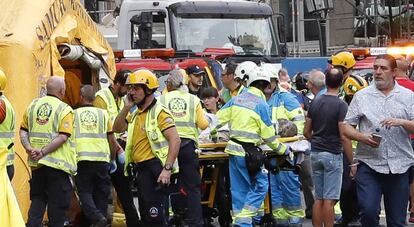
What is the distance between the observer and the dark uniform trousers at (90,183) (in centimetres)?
1091

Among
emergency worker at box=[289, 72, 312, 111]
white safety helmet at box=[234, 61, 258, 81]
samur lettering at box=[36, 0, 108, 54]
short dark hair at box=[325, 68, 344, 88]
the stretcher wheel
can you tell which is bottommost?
the stretcher wheel

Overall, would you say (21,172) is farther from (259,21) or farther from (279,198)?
(259,21)

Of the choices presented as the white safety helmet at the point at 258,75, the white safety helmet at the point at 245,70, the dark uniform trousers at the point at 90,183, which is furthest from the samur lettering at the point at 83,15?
the white safety helmet at the point at 258,75

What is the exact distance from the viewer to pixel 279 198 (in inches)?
466

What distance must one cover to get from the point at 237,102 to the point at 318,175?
1193mm

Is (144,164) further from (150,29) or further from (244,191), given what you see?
(150,29)

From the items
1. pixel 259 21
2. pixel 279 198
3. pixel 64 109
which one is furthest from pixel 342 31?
pixel 64 109

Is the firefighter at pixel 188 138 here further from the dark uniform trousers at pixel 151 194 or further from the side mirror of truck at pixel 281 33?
the side mirror of truck at pixel 281 33

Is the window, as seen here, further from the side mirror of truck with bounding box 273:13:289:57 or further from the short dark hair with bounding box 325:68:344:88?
the short dark hair with bounding box 325:68:344:88

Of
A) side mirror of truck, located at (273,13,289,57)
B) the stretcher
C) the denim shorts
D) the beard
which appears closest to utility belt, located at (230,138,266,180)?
the denim shorts

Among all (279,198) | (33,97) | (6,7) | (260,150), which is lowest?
(279,198)

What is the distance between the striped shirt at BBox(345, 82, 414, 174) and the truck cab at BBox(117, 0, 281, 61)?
31.6ft

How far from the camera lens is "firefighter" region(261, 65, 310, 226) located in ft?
38.4

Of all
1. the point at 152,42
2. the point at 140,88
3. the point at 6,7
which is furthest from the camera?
the point at 152,42
